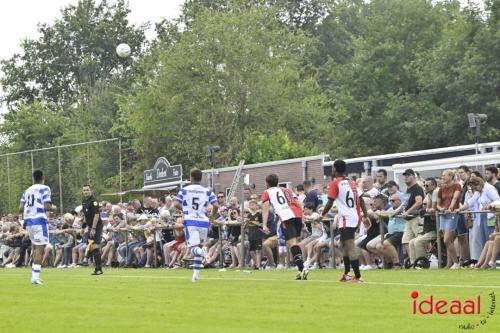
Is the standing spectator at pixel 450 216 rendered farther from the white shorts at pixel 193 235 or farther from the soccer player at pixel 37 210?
the soccer player at pixel 37 210

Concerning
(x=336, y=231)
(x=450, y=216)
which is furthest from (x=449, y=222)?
(x=336, y=231)

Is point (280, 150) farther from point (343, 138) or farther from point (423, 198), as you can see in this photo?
point (423, 198)

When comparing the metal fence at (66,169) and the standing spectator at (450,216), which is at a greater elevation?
the metal fence at (66,169)

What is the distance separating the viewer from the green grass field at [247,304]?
1231 cm

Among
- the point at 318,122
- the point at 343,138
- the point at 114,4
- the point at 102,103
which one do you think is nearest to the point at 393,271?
the point at 318,122

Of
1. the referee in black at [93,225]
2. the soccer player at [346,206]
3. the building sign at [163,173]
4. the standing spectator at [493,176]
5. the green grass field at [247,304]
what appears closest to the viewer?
the green grass field at [247,304]

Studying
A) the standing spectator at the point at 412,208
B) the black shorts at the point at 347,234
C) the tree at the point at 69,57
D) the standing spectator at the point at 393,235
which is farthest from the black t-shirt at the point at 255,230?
the tree at the point at 69,57

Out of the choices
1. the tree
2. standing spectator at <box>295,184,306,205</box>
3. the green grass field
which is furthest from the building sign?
the tree

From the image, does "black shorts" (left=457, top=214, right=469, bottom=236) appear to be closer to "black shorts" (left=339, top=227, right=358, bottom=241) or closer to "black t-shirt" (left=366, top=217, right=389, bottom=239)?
"black t-shirt" (left=366, top=217, right=389, bottom=239)

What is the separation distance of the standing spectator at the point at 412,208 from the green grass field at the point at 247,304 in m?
1.47

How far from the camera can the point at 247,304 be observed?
50.7 feet

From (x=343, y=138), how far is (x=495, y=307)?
5768 centimetres

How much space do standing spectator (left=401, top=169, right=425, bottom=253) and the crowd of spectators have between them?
0.07 feet

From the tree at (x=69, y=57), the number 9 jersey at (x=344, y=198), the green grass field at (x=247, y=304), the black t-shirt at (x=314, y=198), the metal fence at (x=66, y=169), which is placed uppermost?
the tree at (x=69, y=57)
